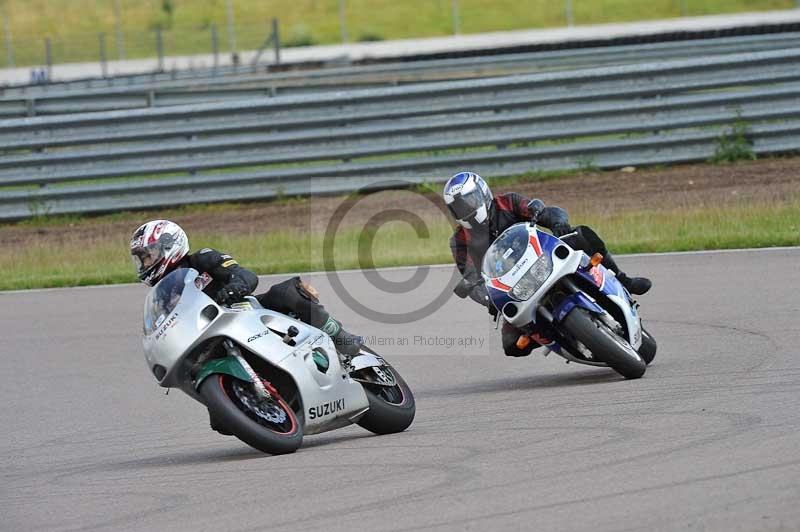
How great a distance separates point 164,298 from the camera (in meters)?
6.69

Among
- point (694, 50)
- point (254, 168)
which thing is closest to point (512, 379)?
point (254, 168)

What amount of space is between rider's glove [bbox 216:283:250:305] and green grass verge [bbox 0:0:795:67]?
41.9 meters

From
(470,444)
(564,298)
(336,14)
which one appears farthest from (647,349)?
(336,14)

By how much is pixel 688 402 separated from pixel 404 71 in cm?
2458

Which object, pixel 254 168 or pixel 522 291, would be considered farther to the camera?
pixel 254 168

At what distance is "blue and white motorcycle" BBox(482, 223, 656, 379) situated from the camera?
7973 mm

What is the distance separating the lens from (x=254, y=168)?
2062 centimetres

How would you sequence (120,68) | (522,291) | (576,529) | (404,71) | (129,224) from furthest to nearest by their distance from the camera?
(120,68) < (404,71) < (129,224) < (522,291) < (576,529)

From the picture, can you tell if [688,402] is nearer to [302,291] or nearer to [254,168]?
[302,291]

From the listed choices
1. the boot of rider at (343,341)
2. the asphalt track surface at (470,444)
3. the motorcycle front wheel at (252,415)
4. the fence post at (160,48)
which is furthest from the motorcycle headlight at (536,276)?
the fence post at (160,48)

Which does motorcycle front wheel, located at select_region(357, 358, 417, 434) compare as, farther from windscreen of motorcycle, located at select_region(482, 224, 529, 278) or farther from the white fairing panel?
windscreen of motorcycle, located at select_region(482, 224, 529, 278)

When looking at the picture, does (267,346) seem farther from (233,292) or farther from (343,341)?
(343,341)

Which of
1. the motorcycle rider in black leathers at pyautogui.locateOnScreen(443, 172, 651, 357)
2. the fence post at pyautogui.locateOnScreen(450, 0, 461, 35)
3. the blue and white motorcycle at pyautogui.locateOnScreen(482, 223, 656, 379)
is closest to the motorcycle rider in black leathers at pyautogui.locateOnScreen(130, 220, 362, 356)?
the blue and white motorcycle at pyautogui.locateOnScreen(482, 223, 656, 379)

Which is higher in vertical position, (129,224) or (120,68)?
(120,68)
